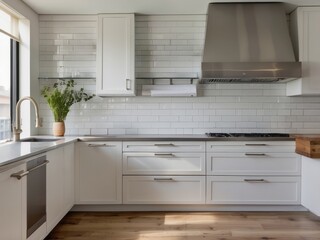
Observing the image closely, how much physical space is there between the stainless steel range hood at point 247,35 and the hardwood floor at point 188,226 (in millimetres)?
1444

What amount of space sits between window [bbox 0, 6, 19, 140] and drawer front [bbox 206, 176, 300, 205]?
2.20 metres

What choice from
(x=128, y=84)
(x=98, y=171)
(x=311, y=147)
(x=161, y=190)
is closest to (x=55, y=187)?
(x=98, y=171)

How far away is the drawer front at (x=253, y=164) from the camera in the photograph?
3.29m

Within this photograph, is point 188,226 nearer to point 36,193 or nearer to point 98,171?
point 98,171

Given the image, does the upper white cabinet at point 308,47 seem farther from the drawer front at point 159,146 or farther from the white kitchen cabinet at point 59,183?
the white kitchen cabinet at point 59,183

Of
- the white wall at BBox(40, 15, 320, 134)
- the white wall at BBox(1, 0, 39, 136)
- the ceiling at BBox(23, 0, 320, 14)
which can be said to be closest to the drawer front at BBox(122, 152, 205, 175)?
the white wall at BBox(40, 15, 320, 134)

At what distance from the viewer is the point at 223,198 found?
332 cm

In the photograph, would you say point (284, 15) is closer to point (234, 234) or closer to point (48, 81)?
point (234, 234)

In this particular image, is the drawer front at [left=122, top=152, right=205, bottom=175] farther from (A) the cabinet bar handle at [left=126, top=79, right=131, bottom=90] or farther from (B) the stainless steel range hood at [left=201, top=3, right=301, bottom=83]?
(B) the stainless steel range hood at [left=201, top=3, right=301, bottom=83]

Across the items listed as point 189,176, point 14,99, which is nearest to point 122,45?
point 14,99

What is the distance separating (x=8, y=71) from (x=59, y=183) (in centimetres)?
147

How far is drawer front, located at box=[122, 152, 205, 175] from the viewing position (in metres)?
3.32

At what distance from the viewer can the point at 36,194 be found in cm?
228

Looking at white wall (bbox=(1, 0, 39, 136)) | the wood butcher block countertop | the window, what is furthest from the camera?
white wall (bbox=(1, 0, 39, 136))
